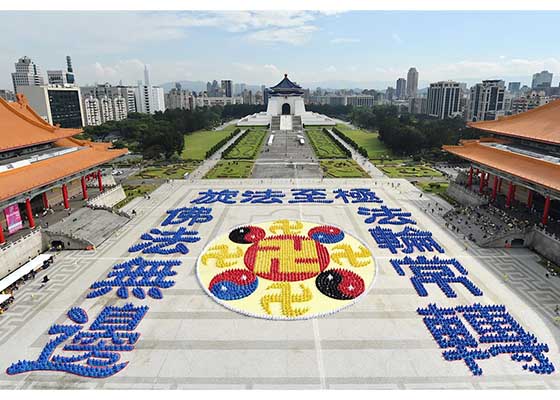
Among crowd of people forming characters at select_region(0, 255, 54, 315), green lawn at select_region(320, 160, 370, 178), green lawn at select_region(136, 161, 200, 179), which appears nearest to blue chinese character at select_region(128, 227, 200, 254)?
crowd of people forming characters at select_region(0, 255, 54, 315)

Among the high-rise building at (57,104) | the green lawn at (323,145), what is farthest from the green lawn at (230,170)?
the high-rise building at (57,104)

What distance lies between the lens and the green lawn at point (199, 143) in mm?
79156

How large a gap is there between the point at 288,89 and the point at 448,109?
275 ft

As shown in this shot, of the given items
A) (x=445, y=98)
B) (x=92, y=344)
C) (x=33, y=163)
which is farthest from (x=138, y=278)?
(x=445, y=98)

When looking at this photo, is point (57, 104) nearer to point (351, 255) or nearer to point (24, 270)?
point (24, 270)

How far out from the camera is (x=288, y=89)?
14238 centimetres

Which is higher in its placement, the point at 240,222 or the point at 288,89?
the point at 288,89

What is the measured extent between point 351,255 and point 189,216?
61.7 ft

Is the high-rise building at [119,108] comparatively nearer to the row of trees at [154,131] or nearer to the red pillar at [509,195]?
the row of trees at [154,131]

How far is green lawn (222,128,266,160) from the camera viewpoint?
7656cm

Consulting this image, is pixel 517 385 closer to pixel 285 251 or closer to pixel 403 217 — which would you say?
pixel 285 251

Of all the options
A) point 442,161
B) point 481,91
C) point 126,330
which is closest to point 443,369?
point 126,330

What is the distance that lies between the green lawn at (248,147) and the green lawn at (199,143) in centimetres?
629

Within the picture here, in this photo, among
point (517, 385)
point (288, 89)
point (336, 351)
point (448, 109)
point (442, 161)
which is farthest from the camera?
point (448, 109)
